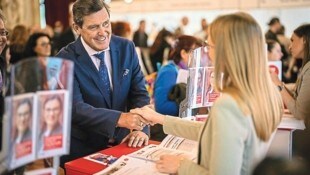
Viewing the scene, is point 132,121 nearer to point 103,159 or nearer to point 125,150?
point 125,150

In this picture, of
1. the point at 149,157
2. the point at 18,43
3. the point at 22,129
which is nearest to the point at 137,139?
the point at 149,157

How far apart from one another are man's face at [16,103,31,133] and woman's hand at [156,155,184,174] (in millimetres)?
544

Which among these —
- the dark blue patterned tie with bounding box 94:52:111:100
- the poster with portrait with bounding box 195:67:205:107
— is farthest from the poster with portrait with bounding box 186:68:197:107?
the dark blue patterned tie with bounding box 94:52:111:100

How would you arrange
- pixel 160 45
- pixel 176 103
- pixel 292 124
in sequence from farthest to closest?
pixel 160 45, pixel 176 103, pixel 292 124

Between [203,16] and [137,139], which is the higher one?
[203,16]

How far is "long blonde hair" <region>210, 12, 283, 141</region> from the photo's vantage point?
3.64 ft

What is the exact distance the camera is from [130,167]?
146 cm

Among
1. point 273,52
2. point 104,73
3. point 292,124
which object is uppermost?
point 273,52

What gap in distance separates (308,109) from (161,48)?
352 cm

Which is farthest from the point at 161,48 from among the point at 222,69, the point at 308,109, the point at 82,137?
the point at 222,69

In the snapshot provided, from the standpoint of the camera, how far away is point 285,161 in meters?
0.78

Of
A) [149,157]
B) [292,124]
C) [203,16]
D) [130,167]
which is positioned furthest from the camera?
[203,16]

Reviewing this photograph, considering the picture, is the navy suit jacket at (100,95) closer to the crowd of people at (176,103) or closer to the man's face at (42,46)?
the crowd of people at (176,103)

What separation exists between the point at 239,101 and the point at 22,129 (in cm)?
60
